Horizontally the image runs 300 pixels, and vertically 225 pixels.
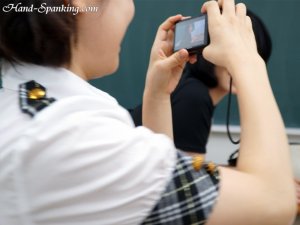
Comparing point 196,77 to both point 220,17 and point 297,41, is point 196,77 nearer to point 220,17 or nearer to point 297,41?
point 297,41

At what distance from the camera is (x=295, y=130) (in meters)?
1.73

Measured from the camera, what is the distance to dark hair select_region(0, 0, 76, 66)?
1.61 ft

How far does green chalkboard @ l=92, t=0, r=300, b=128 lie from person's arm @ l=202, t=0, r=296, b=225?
119cm

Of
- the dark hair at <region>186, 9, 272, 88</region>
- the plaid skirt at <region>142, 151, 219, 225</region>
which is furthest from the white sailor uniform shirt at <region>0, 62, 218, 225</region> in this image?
the dark hair at <region>186, 9, 272, 88</region>

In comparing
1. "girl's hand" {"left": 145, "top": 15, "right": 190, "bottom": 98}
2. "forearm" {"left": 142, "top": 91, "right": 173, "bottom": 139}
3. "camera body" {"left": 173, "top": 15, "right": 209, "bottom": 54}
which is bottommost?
"forearm" {"left": 142, "top": 91, "right": 173, "bottom": 139}

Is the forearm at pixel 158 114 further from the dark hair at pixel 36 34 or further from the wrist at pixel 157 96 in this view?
the dark hair at pixel 36 34

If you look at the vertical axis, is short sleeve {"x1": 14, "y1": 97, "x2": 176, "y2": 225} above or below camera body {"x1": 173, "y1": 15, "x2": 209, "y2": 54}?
below

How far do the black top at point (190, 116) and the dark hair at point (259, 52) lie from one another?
0.09 meters

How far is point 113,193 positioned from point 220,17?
1.17 ft

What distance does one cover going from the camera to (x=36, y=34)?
0.49 metres

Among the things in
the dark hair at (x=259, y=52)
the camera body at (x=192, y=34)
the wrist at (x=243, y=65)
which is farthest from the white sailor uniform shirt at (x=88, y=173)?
the dark hair at (x=259, y=52)

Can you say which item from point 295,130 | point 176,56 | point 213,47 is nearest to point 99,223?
point 213,47

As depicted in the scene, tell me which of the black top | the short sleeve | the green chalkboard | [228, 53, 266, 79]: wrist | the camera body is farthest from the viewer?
the green chalkboard

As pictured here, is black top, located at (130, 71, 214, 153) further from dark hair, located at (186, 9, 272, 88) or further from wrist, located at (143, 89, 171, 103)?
wrist, located at (143, 89, 171, 103)
